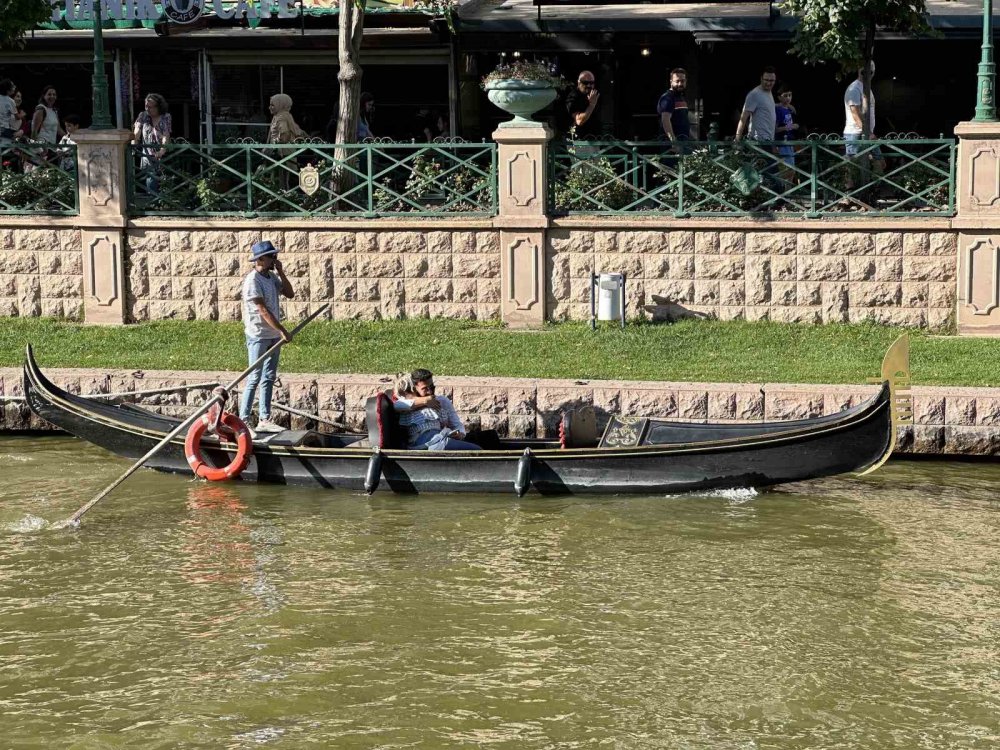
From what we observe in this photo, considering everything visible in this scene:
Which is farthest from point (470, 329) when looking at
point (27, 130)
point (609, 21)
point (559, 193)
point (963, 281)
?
point (27, 130)

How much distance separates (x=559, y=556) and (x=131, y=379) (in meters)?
5.34

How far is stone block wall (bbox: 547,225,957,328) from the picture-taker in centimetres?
1689

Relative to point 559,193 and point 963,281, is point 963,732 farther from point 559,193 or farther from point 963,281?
point 559,193

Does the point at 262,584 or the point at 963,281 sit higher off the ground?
the point at 963,281

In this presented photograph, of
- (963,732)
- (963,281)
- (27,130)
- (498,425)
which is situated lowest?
(963,732)

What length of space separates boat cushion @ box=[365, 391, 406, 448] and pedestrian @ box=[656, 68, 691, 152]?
580 cm

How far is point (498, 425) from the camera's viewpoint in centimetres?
1507

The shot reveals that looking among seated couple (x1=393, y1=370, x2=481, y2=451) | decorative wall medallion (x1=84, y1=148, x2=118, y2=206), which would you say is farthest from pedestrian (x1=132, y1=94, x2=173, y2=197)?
seated couple (x1=393, y1=370, x2=481, y2=451)

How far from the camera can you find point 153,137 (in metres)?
19.3

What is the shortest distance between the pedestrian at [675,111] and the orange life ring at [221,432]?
6.39 meters

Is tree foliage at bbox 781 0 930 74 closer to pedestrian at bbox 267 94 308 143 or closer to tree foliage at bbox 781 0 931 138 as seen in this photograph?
tree foliage at bbox 781 0 931 138

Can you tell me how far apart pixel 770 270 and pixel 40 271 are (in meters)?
7.67

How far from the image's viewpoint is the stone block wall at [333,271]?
58.2 feet

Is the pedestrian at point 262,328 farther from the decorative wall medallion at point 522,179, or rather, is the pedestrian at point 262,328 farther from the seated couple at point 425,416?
the decorative wall medallion at point 522,179
